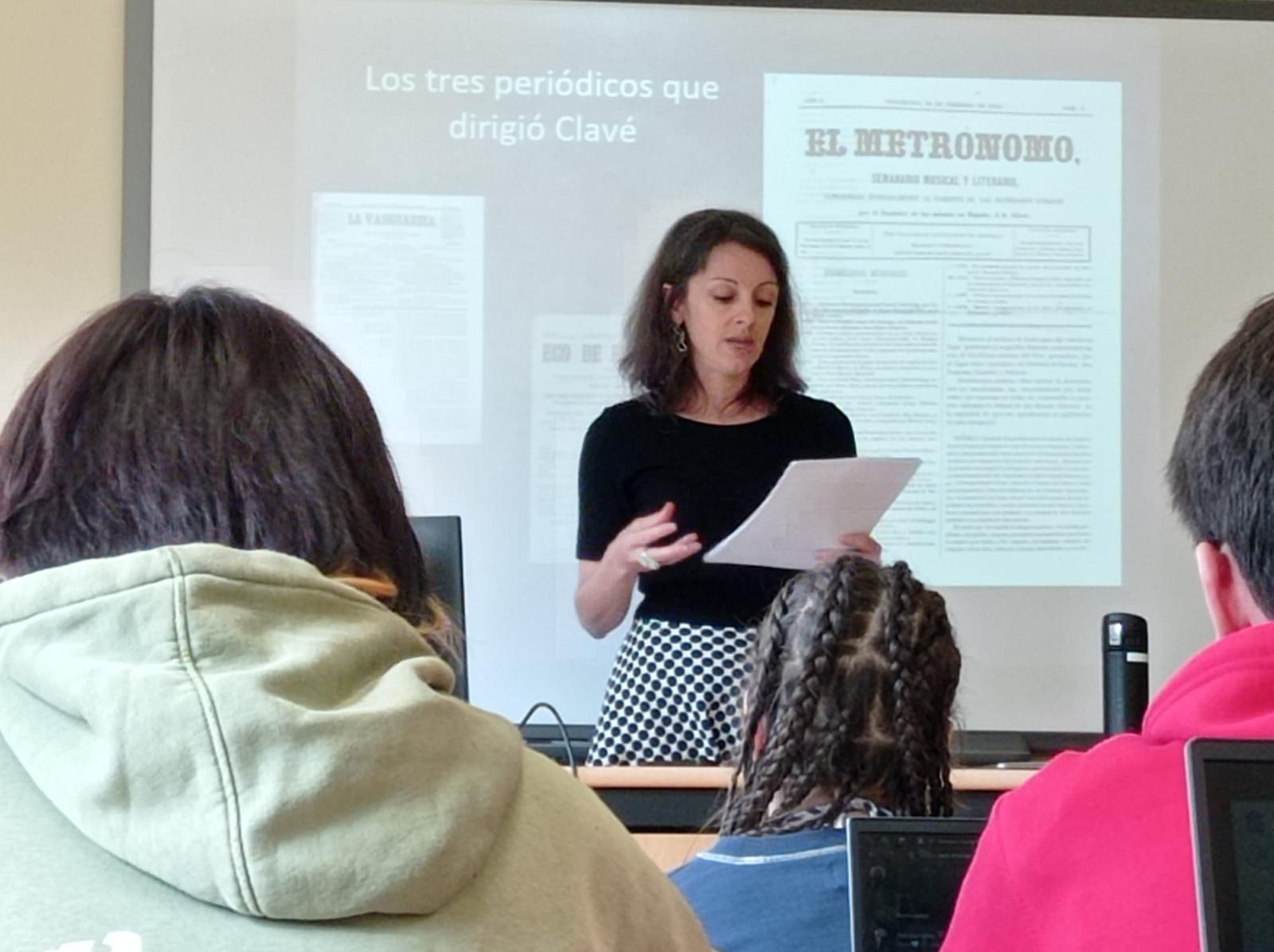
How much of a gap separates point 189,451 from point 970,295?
9.05 feet

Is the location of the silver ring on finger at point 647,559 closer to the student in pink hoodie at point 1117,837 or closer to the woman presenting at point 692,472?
the woman presenting at point 692,472

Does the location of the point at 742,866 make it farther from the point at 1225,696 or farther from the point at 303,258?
the point at 303,258

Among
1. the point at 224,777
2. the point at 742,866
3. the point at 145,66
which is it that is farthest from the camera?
the point at 145,66

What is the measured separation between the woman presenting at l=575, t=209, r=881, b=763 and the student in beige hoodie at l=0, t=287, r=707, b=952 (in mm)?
1753

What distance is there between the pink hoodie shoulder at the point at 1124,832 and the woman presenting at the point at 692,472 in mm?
1687

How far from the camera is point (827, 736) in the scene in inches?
56.5

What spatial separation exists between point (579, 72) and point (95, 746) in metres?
2.83

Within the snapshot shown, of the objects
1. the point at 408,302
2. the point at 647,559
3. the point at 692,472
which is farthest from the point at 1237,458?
the point at 408,302

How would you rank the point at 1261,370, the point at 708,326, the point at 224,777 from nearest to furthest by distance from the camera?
the point at 224,777
the point at 1261,370
the point at 708,326

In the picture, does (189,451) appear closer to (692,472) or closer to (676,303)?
(692,472)

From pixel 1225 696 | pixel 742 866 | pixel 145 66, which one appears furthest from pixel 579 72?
pixel 1225 696

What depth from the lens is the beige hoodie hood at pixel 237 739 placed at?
705mm

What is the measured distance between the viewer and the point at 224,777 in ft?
2.31

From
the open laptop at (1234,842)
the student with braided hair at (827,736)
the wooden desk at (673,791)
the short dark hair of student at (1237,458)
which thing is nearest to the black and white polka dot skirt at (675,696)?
the wooden desk at (673,791)
